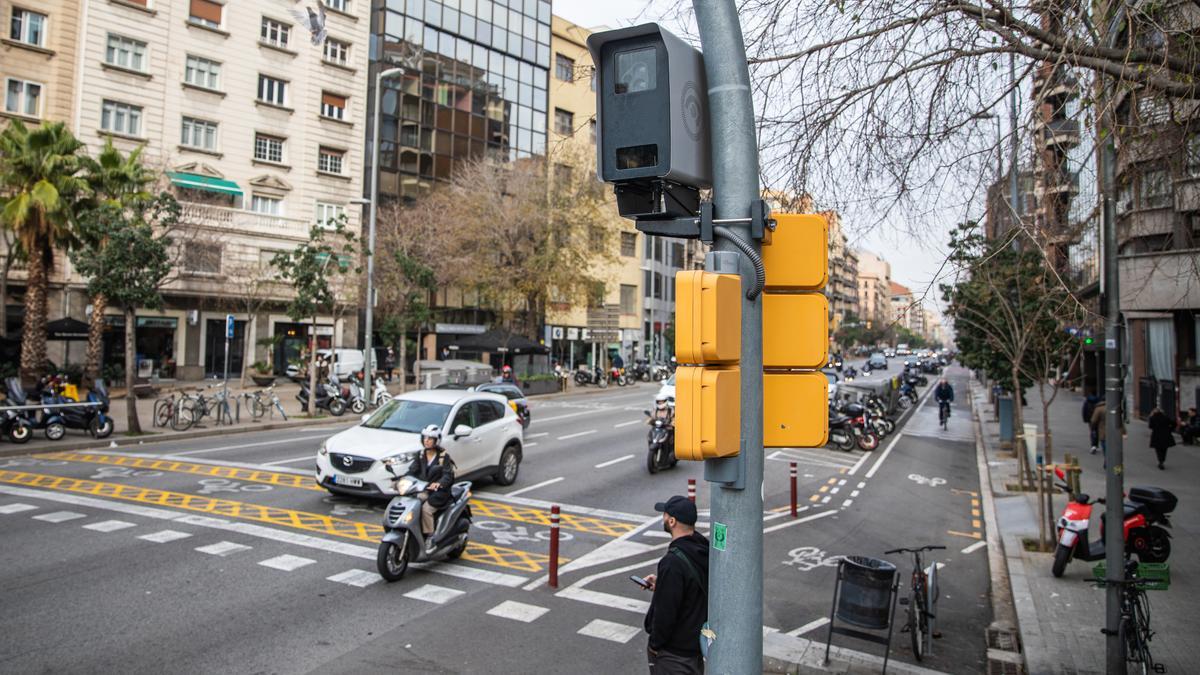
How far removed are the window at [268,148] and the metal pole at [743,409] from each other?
126ft

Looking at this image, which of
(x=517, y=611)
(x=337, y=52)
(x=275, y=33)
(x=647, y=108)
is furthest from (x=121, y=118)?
(x=647, y=108)

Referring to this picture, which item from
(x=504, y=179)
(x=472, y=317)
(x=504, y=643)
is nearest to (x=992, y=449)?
(x=504, y=643)

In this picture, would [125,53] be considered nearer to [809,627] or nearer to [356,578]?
[356,578]

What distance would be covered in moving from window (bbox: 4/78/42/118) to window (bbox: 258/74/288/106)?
30.0 ft

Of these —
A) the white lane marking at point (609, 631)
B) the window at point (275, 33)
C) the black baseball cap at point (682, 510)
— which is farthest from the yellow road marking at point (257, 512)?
the window at point (275, 33)

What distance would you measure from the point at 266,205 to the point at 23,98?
33.3 feet

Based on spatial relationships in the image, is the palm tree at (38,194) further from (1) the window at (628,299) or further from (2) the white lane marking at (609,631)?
(1) the window at (628,299)

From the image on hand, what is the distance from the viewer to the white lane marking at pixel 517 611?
23.9ft

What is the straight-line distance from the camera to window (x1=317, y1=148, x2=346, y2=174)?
4006cm

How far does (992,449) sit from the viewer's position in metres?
22.6

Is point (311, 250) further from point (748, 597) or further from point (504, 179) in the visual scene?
point (748, 597)

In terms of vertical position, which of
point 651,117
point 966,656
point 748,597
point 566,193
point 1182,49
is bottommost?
point 966,656

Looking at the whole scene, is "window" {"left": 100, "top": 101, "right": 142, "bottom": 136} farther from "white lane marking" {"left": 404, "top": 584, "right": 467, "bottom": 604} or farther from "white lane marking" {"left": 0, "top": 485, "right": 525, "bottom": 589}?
"white lane marking" {"left": 404, "top": 584, "right": 467, "bottom": 604}

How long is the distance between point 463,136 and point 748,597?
4689cm
